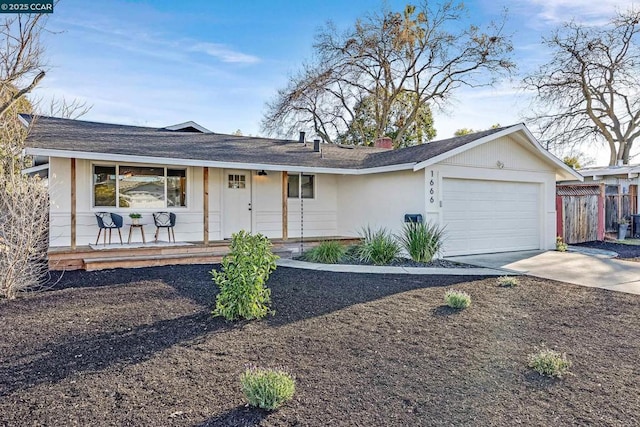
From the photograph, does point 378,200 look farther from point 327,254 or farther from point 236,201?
point 236,201

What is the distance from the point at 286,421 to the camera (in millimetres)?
2885

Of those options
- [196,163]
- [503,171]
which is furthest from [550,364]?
[503,171]

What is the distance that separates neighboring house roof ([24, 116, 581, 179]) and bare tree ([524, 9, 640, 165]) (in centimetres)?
1891

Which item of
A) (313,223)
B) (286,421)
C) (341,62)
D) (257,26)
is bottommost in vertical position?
(286,421)

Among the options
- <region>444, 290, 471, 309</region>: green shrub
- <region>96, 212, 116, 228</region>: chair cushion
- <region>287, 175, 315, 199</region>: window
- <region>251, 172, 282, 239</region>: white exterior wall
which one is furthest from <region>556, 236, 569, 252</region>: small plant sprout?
<region>96, 212, 116, 228</region>: chair cushion

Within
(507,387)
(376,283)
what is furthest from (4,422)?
(376,283)

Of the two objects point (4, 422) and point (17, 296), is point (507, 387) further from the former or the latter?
point (17, 296)

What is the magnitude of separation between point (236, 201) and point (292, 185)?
1951 millimetres

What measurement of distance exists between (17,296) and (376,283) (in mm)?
5598


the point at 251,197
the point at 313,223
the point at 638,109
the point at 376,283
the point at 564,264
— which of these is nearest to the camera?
the point at 376,283

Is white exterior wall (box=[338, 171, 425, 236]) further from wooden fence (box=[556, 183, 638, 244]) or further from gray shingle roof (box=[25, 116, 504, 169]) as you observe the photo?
wooden fence (box=[556, 183, 638, 244])

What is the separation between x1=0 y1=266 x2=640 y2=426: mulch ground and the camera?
3.00m

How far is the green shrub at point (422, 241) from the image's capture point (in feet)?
32.7

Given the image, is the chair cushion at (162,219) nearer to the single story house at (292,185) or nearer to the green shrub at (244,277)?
the single story house at (292,185)
